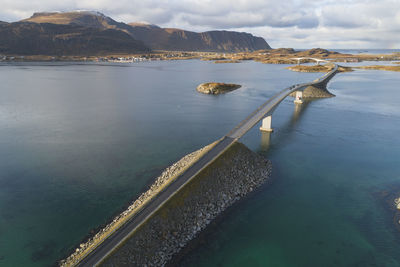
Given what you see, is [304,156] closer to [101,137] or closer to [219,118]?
[219,118]

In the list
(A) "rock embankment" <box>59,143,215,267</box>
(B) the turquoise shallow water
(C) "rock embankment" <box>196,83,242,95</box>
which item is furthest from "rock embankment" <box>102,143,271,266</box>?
(C) "rock embankment" <box>196,83,242,95</box>

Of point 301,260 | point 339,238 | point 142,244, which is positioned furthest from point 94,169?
point 339,238

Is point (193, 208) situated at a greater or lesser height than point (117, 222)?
greater

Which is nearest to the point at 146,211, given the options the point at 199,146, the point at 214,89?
the point at 199,146

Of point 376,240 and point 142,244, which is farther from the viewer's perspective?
point 376,240

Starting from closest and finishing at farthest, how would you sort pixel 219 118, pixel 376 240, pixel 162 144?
pixel 376 240 → pixel 162 144 → pixel 219 118

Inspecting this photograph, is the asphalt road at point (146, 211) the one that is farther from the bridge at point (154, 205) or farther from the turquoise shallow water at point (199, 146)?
the turquoise shallow water at point (199, 146)

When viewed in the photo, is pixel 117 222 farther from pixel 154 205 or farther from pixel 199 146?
pixel 199 146
